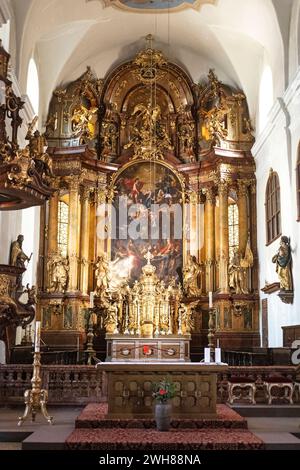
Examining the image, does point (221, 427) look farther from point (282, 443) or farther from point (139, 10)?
point (139, 10)

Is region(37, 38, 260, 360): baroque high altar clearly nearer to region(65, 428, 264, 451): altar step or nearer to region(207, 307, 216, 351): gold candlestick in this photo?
region(207, 307, 216, 351): gold candlestick

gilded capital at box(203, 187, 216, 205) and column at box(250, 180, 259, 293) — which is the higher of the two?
gilded capital at box(203, 187, 216, 205)

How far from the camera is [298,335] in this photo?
15398 mm

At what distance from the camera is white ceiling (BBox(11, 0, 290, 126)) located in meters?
17.8

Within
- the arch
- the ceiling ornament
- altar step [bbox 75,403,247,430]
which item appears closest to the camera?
altar step [bbox 75,403,247,430]

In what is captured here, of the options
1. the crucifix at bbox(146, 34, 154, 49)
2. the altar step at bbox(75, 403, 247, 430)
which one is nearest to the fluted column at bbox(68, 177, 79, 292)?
the crucifix at bbox(146, 34, 154, 49)

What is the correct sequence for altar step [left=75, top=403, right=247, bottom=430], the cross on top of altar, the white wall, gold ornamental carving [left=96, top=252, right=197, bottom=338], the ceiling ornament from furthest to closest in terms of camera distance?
the cross on top of altar, gold ornamental carving [left=96, top=252, right=197, bottom=338], the ceiling ornament, the white wall, altar step [left=75, top=403, right=247, bottom=430]

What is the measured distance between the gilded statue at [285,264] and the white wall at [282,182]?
0.20 m

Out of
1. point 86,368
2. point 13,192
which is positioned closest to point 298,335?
point 86,368

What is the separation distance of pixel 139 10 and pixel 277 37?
15.5ft

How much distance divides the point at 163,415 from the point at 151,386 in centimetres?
98

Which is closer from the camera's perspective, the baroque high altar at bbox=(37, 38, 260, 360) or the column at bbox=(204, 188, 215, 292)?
the baroque high altar at bbox=(37, 38, 260, 360)

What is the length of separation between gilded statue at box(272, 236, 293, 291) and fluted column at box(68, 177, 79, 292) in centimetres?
702

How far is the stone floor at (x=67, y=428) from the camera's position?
27.4ft
